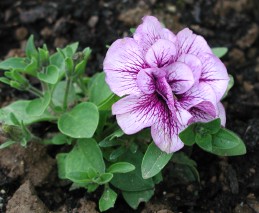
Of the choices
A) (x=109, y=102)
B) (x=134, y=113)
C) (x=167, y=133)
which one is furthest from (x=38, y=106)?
(x=167, y=133)

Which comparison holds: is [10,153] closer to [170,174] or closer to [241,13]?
[170,174]

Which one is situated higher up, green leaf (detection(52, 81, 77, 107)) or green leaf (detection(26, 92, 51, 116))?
green leaf (detection(26, 92, 51, 116))

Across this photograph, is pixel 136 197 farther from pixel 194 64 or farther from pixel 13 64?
pixel 13 64

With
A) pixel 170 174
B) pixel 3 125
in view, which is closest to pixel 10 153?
pixel 3 125

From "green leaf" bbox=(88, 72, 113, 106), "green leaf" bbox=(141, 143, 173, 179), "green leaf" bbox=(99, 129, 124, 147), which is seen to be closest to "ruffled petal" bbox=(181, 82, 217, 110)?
"green leaf" bbox=(141, 143, 173, 179)

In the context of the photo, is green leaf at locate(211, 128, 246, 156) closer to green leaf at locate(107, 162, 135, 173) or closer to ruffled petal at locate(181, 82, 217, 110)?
ruffled petal at locate(181, 82, 217, 110)

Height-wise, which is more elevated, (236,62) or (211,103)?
(211,103)

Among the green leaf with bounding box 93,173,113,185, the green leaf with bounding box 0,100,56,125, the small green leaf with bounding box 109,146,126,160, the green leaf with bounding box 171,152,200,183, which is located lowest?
the green leaf with bounding box 171,152,200,183
